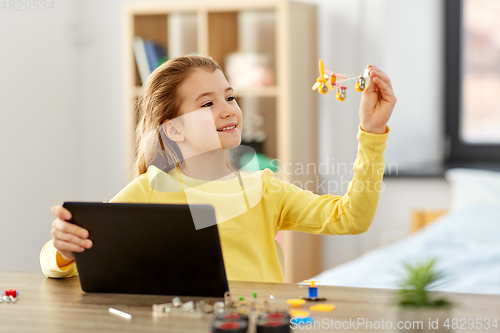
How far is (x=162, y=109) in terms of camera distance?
3.32ft

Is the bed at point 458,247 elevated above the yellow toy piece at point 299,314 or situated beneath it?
situated beneath

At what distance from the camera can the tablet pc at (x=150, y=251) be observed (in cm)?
72

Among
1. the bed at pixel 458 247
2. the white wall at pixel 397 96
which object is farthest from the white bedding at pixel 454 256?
the white wall at pixel 397 96

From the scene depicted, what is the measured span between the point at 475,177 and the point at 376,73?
6.00 feet

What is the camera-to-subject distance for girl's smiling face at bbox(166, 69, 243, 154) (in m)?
0.94

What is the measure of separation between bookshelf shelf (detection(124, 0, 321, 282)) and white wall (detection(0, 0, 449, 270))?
0.37ft

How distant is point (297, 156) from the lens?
255cm

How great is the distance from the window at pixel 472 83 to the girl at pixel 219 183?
2.03m

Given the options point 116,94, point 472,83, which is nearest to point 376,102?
point 472,83

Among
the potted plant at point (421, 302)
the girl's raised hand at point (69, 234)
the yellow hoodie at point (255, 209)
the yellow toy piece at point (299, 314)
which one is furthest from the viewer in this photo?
the yellow hoodie at point (255, 209)

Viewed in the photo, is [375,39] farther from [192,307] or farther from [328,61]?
[192,307]

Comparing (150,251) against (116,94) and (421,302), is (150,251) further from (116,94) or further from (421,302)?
(116,94)

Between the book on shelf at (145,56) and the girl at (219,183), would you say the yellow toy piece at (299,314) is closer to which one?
the girl at (219,183)

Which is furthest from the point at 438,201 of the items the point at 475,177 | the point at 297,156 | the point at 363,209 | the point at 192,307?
the point at 192,307
